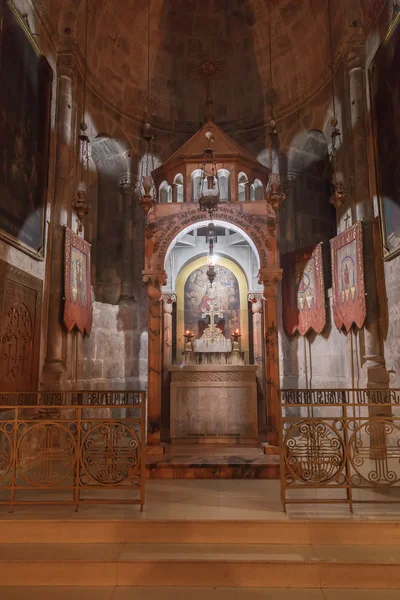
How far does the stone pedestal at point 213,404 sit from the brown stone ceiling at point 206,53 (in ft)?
25.1

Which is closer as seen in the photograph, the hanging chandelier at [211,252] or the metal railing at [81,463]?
the metal railing at [81,463]

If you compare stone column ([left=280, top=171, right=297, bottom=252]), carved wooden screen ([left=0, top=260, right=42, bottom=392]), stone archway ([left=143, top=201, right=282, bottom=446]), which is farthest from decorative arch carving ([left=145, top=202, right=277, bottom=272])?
stone column ([left=280, top=171, right=297, bottom=252])

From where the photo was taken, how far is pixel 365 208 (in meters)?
9.34

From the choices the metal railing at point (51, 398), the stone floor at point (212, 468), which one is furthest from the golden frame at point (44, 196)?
the stone floor at point (212, 468)

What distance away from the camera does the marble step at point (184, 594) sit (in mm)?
3857

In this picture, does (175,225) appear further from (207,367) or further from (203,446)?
(203,446)

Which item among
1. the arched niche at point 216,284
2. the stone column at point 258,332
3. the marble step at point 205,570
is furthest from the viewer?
the arched niche at point 216,284

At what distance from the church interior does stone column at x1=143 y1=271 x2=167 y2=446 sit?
0.04 m

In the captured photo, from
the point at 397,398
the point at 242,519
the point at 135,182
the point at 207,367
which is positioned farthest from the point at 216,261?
the point at 242,519

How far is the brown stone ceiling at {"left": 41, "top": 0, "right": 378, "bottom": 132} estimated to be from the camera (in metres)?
11.6

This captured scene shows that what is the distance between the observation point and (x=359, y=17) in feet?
32.2

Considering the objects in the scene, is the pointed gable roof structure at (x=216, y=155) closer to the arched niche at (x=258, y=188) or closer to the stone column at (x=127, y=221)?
the arched niche at (x=258, y=188)

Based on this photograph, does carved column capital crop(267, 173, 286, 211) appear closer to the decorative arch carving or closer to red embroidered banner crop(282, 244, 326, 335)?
the decorative arch carving

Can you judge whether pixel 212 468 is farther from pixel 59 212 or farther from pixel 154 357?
pixel 59 212
